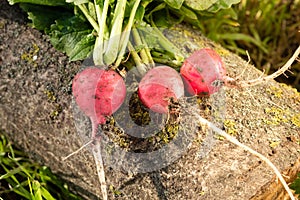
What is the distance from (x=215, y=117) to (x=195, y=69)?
17cm

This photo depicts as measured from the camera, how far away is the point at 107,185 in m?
1.84

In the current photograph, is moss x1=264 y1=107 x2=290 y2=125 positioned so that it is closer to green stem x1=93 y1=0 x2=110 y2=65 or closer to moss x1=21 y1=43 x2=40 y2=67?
green stem x1=93 y1=0 x2=110 y2=65

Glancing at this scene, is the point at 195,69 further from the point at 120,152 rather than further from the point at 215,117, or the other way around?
the point at 120,152

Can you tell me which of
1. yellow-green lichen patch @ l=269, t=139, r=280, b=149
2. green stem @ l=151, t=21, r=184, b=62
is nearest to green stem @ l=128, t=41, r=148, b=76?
green stem @ l=151, t=21, r=184, b=62

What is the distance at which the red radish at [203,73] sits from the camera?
176 cm

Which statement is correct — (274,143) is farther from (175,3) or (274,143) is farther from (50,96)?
(50,96)

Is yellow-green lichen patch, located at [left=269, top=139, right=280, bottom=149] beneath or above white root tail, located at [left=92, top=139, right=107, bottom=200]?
above

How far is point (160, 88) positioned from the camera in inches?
66.9

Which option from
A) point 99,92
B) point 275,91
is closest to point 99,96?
point 99,92

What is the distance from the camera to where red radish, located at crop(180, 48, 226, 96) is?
1763 millimetres

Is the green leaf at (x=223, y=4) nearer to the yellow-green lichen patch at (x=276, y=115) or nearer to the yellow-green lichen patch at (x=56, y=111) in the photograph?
the yellow-green lichen patch at (x=276, y=115)

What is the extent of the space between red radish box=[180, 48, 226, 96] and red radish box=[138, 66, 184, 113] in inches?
1.9

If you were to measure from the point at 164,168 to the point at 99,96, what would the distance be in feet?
0.97

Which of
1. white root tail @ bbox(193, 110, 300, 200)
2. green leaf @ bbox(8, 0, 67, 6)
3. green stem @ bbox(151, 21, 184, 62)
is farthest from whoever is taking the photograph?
green leaf @ bbox(8, 0, 67, 6)
